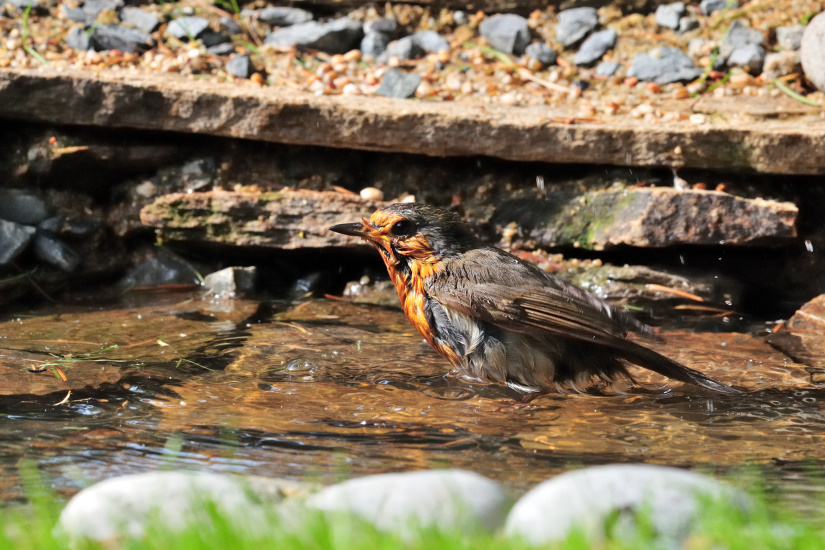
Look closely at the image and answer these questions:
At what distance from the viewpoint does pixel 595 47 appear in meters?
7.30

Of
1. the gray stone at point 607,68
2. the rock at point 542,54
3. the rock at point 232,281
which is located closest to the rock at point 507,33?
the rock at point 542,54

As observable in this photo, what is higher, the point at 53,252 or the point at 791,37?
the point at 791,37

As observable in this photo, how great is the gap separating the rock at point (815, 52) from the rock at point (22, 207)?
5.36 metres

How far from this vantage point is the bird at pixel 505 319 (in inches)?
173

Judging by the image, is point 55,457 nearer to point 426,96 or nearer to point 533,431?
point 533,431

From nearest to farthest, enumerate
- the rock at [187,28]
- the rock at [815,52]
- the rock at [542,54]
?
the rock at [815,52] → the rock at [187,28] → the rock at [542,54]

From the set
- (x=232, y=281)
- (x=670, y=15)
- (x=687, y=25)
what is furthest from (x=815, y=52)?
(x=232, y=281)

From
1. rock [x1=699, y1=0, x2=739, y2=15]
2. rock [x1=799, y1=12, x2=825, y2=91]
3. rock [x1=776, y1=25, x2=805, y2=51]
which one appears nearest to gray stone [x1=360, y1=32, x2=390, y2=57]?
rock [x1=699, y1=0, x2=739, y2=15]

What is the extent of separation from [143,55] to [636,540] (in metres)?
6.03

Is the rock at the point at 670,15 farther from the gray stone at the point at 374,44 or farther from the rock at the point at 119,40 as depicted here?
the rock at the point at 119,40

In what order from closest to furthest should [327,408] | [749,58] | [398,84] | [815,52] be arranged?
[327,408] → [815,52] → [398,84] → [749,58]

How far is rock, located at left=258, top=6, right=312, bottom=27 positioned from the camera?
763cm

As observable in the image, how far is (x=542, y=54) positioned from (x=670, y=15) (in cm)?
110

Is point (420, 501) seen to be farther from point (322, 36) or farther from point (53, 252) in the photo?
point (322, 36)
